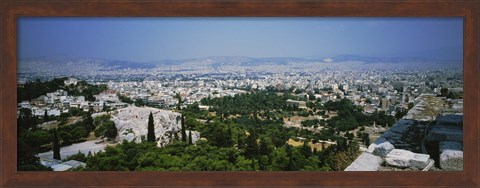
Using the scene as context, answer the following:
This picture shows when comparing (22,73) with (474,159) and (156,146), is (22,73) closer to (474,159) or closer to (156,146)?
(156,146)

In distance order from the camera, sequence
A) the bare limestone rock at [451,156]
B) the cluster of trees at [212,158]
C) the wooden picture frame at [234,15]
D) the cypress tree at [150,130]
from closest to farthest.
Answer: the wooden picture frame at [234,15]
the bare limestone rock at [451,156]
the cluster of trees at [212,158]
the cypress tree at [150,130]

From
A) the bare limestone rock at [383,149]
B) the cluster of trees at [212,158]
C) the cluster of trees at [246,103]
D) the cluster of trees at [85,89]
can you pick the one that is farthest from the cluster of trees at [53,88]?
the bare limestone rock at [383,149]

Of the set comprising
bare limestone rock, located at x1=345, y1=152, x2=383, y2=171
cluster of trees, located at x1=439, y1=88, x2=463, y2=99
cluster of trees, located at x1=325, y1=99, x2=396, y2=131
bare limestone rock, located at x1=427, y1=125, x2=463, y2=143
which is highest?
cluster of trees, located at x1=439, y1=88, x2=463, y2=99

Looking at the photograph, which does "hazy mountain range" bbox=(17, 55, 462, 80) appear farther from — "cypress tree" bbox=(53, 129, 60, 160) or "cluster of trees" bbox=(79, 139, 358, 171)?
"cluster of trees" bbox=(79, 139, 358, 171)

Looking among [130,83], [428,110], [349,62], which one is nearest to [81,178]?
[130,83]

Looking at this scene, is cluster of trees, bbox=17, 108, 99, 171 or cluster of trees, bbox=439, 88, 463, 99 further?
cluster of trees, bbox=439, 88, 463, 99

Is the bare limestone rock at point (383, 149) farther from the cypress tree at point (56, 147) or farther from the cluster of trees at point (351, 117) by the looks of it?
the cypress tree at point (56, 147)

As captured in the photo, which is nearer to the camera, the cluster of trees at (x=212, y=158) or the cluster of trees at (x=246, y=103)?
the cluster of trees at (x=212, y=158)

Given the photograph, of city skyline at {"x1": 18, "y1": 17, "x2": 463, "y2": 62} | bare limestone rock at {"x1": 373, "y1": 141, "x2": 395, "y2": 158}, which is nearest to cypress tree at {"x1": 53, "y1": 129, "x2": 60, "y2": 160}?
city skyline at {"x1": 18, "y1": 17, "x2": 463, "y2": 62}
